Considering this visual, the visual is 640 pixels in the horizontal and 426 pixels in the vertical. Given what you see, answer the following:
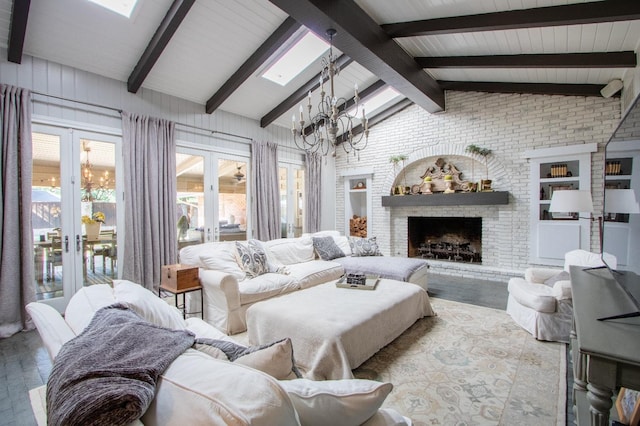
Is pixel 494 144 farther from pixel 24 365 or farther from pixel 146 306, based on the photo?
pixel 24 365

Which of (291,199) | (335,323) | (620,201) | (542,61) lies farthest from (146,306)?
(291,199)

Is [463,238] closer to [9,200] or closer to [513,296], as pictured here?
[513,296]

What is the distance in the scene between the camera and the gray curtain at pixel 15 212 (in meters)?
3.03

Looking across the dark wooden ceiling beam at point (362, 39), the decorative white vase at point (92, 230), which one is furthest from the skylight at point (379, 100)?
the decorative white vase at point (92, 230)

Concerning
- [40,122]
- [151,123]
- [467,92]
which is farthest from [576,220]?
[40,122]

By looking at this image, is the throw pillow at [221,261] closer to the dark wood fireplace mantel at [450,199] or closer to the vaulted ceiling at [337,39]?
the vaulted ceiling at [337,39]

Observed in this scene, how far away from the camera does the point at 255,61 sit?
3988 millimetres

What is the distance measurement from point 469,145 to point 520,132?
770 millimetres

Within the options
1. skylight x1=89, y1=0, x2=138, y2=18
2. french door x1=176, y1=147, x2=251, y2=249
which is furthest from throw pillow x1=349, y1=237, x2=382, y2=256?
skylight x1=89, y1=0, x2=138, y2=18

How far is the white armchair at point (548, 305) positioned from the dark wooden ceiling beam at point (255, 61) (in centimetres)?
380

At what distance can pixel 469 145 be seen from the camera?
5.41m

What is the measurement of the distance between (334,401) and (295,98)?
4.94 metres

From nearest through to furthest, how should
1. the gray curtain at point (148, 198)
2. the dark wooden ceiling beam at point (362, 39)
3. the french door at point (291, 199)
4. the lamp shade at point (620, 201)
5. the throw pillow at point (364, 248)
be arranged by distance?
the lamp shade at point (620, 201), the dark wooden ceiling beam at point (362, 39), the gray curtain at point (148, 198), the throw pillow at point (364, 248), the french door at point (291, 199)

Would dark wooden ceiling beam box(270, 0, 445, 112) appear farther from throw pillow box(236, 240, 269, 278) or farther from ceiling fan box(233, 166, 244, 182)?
Result: ceiling fan box(233, 166, 244, 182)
